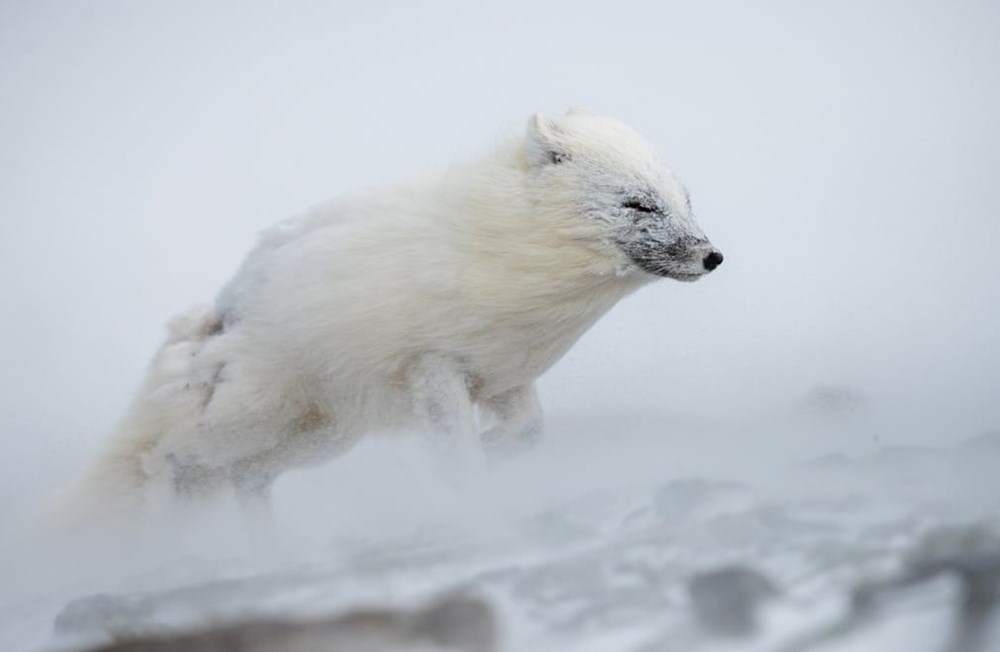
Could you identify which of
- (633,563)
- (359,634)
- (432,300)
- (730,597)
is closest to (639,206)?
(432,300)

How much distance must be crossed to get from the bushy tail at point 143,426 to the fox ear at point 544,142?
1.46 m

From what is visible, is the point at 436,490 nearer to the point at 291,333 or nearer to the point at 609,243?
the point at 291,333

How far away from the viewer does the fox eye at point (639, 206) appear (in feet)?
14.2

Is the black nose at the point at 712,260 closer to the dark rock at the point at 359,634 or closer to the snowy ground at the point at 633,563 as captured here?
the snowy ground at the point at 633,563

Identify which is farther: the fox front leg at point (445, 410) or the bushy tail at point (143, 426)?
the bushy tail at point (143, 426)

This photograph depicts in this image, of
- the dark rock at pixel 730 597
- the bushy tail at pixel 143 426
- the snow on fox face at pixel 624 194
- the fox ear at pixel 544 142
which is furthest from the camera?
the bushy tail at pixel 143 426

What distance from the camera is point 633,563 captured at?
11.2 ft

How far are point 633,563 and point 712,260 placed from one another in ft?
4.31

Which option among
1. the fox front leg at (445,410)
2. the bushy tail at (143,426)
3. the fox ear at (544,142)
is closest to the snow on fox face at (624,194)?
the fox ear at (544,142)

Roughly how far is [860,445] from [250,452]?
2.38 meters

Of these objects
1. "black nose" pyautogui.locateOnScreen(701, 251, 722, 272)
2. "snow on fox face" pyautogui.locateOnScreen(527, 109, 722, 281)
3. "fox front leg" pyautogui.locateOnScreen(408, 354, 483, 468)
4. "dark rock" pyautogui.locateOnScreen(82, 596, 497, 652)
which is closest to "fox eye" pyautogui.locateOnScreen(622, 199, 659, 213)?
"snow on fox face" pyautogui.locateOnScreen(527, 109, 722, 281)

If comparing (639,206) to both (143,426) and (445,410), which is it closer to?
(445,410)

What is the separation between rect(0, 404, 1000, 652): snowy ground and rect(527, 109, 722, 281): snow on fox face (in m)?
0.75

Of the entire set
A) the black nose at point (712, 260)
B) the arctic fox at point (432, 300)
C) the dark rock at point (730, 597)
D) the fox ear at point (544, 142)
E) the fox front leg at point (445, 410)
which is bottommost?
the dark rock at point (730, 597)
